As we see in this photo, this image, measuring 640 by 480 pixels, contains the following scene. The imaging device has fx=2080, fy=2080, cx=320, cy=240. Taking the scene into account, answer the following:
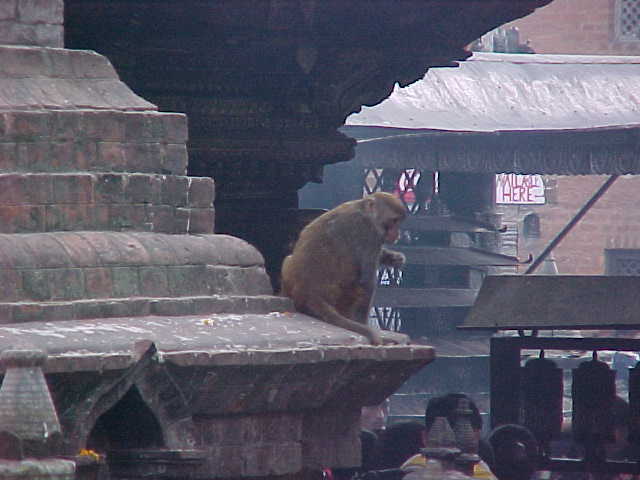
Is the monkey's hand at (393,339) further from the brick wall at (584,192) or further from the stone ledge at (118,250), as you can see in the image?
the brick wall at (584,192)

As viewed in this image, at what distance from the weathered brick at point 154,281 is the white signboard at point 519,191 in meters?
27.2

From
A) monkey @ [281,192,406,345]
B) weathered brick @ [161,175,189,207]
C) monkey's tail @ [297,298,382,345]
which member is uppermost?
weathered brick @ [161,175,189,207]

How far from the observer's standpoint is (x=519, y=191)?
3591 cm

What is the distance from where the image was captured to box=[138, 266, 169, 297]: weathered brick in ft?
28.0

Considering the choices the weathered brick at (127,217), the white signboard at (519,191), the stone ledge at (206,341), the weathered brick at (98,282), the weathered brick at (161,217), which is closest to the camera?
the stone ledge at (206,341)

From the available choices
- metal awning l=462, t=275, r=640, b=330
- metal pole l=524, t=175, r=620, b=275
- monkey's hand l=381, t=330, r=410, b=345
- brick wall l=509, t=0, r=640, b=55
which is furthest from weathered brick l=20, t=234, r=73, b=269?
brick wall l=509, t=0, r=640, b=55

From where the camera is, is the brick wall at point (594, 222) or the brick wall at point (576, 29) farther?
the brick wall at point (594, 222)

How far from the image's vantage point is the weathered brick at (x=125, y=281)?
8406 millimetres

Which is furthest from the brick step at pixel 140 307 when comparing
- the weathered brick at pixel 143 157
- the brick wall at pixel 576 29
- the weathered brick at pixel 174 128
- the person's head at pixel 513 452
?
the brick wall at pixel 576 29

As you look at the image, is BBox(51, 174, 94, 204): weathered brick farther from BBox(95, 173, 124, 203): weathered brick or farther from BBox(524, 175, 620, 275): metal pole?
BBox(524, 175, 620, 275): metal pole

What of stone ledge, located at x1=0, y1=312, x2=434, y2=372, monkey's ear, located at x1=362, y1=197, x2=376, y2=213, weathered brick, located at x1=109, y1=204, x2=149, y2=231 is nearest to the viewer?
stone ledge, located at x1=0, y1=312, x2=434, y2=372

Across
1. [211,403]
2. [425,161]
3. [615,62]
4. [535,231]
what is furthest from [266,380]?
[535,231]

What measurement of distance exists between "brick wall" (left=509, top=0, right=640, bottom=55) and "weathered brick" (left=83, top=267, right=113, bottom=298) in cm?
2610

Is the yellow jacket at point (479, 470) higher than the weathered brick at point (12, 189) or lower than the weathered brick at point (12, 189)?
lower
